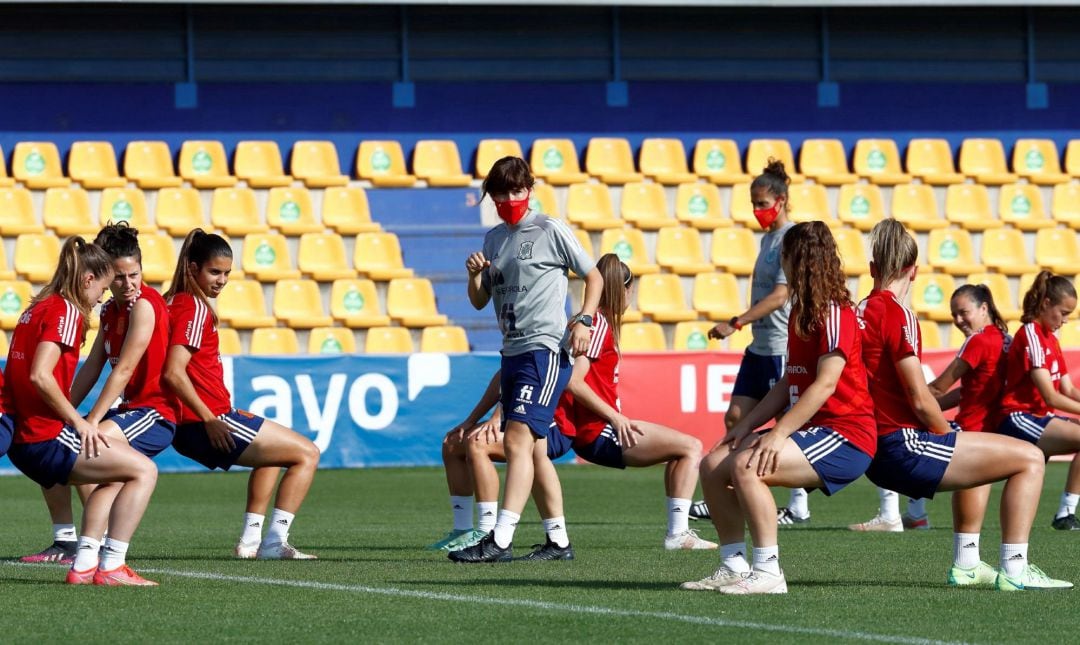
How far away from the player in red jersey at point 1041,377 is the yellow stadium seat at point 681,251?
30.6ft

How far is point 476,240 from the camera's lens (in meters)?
20.2

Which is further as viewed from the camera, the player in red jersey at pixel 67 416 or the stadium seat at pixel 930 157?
the stadium seat at pixel 930 157

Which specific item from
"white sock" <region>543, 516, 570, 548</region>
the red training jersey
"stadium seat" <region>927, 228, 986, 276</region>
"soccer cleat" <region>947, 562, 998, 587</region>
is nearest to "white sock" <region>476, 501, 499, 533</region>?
"white sock" <region>543, 516, 570, 548</region>

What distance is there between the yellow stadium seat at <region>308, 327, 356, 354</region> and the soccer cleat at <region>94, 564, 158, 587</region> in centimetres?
1025

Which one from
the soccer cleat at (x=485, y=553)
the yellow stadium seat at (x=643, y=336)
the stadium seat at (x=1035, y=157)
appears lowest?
the soccer cleat at (x=485, y=553)

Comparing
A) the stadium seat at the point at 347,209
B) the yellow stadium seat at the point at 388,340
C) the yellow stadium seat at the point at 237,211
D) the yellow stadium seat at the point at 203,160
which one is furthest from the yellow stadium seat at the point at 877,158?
the yellow stadium seat at the point at 203,160

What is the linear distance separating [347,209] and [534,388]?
12.1 meters

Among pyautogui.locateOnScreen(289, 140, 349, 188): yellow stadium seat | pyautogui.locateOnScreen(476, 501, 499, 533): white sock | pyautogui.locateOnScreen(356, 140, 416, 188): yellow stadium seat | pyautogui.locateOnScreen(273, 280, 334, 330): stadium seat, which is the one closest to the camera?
pyautogui.locateOnScreen(476, 501, 499, 533): white sock

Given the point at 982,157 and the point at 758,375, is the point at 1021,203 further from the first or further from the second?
the point at 758,375

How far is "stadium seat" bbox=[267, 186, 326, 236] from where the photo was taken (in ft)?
64.0

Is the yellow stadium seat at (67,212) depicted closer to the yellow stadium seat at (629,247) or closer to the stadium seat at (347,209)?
the stadium seat at (347,209)

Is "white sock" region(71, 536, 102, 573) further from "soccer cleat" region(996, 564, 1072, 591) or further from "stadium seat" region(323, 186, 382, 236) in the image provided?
"stadium seat" region(323, 186, 382, 236)

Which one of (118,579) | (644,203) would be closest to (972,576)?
(118,579)

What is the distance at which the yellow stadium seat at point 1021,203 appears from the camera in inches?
843
